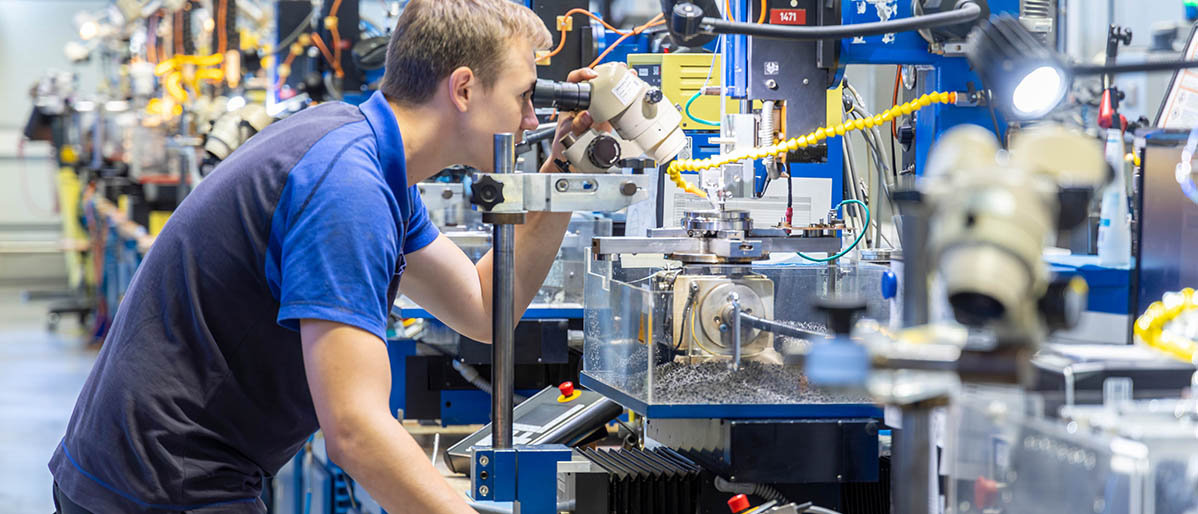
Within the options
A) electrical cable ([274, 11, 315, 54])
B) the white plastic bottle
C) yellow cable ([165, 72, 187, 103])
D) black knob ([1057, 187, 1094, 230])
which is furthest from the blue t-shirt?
yellow cable ([165, 72, 187, 103])

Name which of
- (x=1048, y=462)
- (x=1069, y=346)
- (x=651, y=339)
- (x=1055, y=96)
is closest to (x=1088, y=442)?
(x=1048, y=462)

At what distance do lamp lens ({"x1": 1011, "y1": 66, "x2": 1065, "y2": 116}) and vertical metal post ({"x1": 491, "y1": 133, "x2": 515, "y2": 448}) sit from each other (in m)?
0.62

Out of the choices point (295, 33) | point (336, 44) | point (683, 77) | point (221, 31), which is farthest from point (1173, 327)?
point (221, 31)

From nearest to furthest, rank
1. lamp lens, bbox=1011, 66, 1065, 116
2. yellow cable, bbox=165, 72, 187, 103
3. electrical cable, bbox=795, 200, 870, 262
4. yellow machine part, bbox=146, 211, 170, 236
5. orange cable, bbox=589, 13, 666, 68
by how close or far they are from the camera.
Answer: lamp lens, bbox=1011, 66, 1065, 116, electrical cable, bbox=795, 200, 870, 262, orange cable, bbox=589, 13, 666, 68, yellow cable, bbox=165, 72, 187, 103, yellow machine part, bbox=146, 211, 170, 236

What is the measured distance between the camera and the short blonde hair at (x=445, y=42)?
1.62 m

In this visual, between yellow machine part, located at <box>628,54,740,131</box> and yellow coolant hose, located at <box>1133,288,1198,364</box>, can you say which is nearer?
yellow coolant hose, located at <box>1133,288,1198,364</box>

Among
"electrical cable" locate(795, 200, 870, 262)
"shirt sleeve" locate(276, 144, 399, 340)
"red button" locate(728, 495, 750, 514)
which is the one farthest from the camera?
"electrical cable" locate(795, 200, 870, 262)

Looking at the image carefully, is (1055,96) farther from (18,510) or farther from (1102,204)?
(18,510)

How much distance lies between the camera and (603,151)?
182 cm

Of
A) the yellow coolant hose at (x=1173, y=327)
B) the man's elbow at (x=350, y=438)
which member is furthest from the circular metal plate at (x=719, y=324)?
the yellow coolant hose at (x=1173, y=327)

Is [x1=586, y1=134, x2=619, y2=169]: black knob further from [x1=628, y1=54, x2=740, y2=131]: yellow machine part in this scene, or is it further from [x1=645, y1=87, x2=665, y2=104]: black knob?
[x1=628, y1=54, x2=740, y2=131]: yellow machine part

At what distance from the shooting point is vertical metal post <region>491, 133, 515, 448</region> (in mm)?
1507

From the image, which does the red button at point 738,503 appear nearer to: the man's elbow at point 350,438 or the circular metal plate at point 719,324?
the circular metal plate at point 719,324

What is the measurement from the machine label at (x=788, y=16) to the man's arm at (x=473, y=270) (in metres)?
0.32
